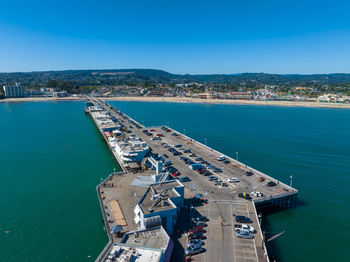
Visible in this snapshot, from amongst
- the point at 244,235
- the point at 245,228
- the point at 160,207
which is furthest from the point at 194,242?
the point at 245,228

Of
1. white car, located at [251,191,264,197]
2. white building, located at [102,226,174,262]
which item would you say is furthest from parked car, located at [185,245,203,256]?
white car, located at [251,191,264,197]

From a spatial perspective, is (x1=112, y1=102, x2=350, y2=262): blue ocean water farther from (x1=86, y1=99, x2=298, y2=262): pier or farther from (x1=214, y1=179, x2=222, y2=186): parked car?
(x1=214, y1=179, x2=222, y2=186): parked car

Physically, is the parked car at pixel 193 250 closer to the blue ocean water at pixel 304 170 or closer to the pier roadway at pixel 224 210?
the pier roadway at pixel 224 210

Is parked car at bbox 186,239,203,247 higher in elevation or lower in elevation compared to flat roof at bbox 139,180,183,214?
lower

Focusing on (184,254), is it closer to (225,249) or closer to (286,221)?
(225,249)

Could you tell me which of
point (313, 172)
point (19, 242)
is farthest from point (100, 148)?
point (313, 172)
